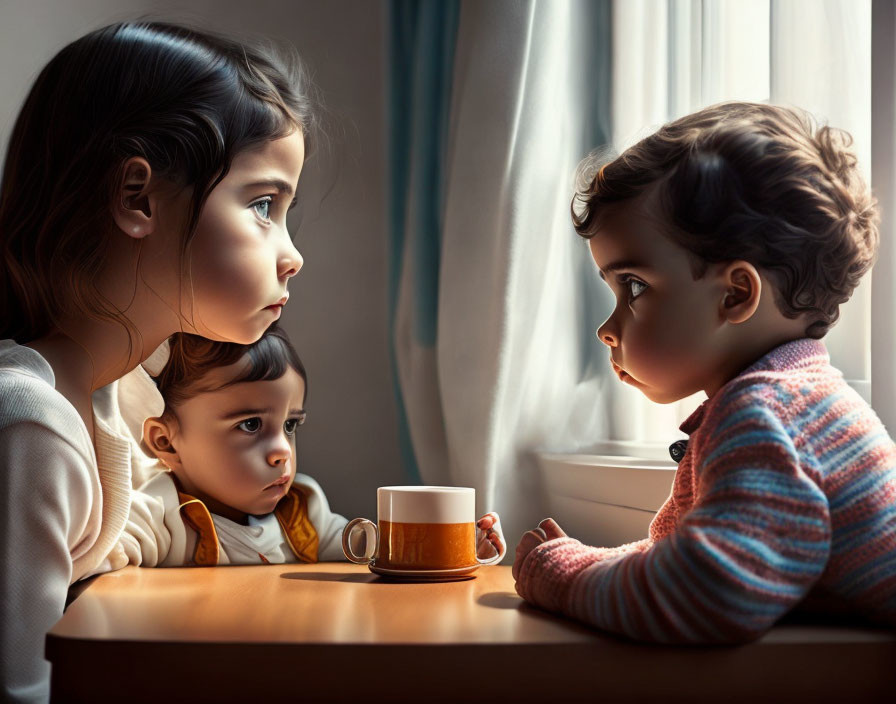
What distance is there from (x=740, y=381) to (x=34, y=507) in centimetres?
62

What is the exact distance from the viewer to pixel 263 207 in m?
0.99

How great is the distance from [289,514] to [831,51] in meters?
0.88

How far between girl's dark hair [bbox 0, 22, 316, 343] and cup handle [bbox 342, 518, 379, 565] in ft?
1.08

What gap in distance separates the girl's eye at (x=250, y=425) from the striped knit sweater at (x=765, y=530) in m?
0.58

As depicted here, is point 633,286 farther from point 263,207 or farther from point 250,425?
point 250,425

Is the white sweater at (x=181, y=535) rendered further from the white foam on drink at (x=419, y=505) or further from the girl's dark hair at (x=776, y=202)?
the girl's dark hair at (x=776, y=202)

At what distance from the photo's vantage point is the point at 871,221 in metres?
0.76

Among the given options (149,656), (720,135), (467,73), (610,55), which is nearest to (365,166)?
(467,73)

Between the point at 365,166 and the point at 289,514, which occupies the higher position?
the point at 365,166

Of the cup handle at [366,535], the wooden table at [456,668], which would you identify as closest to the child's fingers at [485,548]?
the cup handle at [366,535]

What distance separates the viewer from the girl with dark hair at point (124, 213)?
0.91m

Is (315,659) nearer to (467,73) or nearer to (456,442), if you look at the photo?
(456,442)

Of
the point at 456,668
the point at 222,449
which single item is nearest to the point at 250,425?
the point at 222,449

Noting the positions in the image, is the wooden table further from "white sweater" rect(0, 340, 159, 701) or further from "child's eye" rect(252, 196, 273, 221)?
"child's eye" rect(252, 196, 273, 221)
